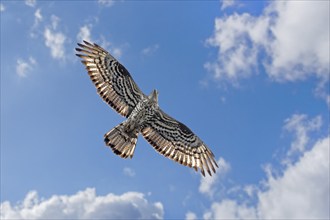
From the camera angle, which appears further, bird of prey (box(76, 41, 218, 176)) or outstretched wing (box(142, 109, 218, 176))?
outstretched wing (box(142, 109, 218, 176))

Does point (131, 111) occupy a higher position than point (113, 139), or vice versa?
point (131, 111)

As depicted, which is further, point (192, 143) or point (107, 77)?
point (192, 143)

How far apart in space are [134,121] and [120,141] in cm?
118

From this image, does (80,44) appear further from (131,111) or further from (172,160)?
(172,160)

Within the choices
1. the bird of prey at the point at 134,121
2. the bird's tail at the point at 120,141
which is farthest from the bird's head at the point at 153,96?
the bird's tail at the point at 120,141

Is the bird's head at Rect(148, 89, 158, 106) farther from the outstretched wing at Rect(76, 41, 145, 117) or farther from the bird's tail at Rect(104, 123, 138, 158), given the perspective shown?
the bird's tail at Rect(104, 123, 138, 158)

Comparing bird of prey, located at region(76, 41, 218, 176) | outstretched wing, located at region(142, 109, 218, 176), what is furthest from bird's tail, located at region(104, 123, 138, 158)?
outstretched wing, located at region(142, 109, 218, 176)

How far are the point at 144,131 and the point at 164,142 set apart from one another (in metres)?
1.11

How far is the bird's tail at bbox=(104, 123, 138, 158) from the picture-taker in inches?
953

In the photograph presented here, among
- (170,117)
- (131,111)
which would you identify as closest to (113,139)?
(131,111)

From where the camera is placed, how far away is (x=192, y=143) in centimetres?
2714

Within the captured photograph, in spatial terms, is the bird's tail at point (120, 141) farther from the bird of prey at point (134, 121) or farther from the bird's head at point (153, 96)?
the bird's head at point (153, 96)

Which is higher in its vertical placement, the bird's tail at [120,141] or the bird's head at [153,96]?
the bird's head at [153,96]

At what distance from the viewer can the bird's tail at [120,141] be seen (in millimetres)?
24219
